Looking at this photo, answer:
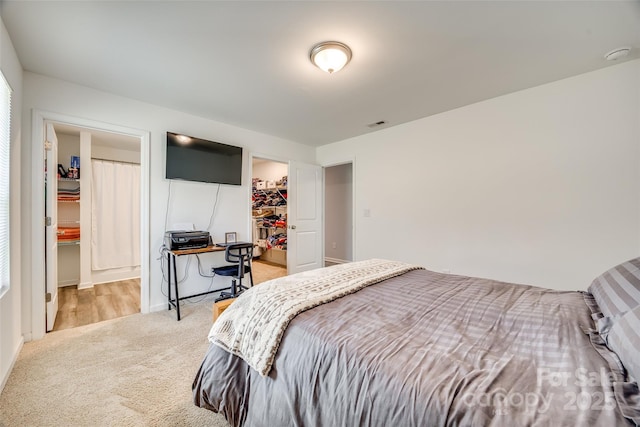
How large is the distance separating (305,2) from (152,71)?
5.18 ft

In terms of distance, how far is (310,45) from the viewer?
6.19 feet

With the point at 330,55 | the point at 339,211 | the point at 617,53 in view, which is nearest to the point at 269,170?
the point at 339,211

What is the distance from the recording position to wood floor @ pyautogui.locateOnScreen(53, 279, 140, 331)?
2.64 m

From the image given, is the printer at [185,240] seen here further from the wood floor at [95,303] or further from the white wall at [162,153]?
the wood floor at [95,303]

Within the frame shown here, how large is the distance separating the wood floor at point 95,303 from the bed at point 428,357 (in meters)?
2.17

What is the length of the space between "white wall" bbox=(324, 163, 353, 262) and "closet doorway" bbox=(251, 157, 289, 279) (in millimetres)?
1052

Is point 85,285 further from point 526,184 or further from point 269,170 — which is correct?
point 526,184

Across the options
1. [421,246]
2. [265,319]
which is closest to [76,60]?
[265,319]

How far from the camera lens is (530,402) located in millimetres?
644

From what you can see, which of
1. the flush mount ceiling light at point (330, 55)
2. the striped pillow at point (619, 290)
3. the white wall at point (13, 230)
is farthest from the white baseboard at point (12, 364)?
the striped pillow at point (619, 290)

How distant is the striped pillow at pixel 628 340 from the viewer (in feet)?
2.29

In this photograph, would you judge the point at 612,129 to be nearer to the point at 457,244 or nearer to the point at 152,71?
the point at 457,244

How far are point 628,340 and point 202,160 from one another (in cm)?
361

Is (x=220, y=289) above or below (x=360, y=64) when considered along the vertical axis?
below
